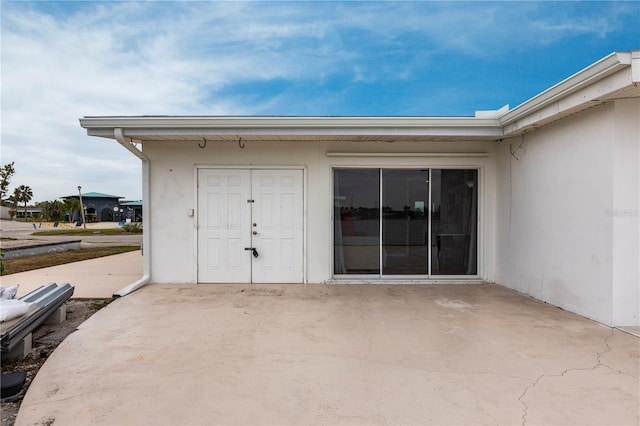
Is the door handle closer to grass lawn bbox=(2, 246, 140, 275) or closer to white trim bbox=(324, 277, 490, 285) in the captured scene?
white trim bbox=(324, 277, 490, 285)

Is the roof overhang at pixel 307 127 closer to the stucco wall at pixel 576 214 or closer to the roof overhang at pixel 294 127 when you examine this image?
the roof overhang at pixel 294 127

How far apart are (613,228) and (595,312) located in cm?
108

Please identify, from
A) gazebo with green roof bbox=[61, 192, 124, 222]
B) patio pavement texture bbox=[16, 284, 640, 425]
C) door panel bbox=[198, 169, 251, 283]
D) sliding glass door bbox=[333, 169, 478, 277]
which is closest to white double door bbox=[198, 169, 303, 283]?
door panel bbox=[198, 169, 251, 283]

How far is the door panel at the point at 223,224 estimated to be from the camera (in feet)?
20.8

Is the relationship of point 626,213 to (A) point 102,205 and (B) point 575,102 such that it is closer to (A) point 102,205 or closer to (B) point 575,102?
(B) point 575,102

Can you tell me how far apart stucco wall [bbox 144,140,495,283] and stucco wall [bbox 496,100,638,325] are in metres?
1.63

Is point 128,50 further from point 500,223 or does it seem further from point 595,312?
point 595,312

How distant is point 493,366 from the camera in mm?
2883

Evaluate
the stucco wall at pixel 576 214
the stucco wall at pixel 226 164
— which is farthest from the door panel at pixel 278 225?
the stucco wall at pixel 576 214

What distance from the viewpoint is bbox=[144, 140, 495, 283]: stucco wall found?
627cm

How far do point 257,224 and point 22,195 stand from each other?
45.8m

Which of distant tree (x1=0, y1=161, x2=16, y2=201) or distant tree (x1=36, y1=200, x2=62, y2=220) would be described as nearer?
distant tree (x1=0, y1=161, x2=16, y2=201)

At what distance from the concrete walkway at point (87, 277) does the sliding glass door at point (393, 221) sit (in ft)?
14.0

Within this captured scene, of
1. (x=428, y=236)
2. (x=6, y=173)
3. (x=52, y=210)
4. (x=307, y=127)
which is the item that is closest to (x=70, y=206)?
(x=52, y=210)
